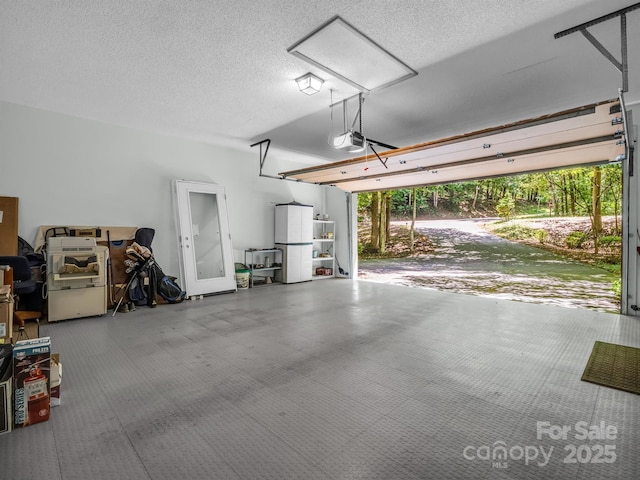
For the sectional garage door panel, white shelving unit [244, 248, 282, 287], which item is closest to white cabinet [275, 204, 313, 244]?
white shelving unit [244, 248, 282, 287]

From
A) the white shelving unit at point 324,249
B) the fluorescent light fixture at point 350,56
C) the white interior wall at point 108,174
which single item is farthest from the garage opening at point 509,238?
the fluorescent light fixture at point 350,56

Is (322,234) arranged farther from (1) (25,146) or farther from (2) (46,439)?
(2) (46,439)

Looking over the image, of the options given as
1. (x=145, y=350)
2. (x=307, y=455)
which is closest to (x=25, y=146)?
(x=145, y=350)

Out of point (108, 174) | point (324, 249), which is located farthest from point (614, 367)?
point (108, 174)

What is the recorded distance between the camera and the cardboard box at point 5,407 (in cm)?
182

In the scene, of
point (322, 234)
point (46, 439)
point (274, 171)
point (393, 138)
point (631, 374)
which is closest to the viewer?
point (46, 439)

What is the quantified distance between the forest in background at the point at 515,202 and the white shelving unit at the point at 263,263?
161 inches

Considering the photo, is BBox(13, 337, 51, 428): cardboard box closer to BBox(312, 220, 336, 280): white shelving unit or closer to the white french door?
the white french door

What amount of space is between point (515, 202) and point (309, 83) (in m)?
7.54

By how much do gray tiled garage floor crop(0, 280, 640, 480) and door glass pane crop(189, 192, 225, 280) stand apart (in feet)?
7.05

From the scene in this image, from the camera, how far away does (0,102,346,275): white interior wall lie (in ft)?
14.8

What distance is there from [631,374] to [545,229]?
6250 millimetres

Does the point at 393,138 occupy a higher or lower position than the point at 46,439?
higher

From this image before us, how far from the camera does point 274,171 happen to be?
25.0ft
